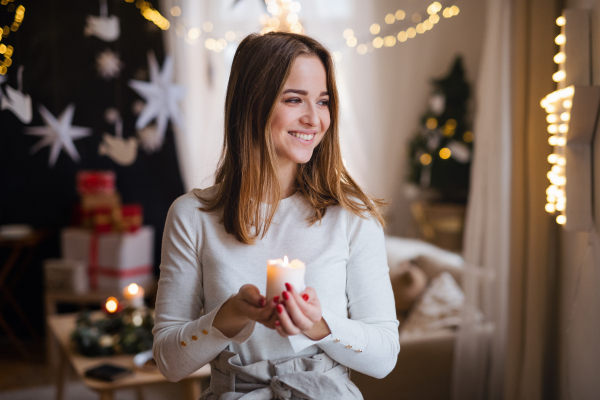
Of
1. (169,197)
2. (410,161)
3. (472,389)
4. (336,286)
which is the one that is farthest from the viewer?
(410,161)

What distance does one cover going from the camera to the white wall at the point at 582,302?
4.96 ft

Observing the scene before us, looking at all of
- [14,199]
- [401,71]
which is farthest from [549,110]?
[14,199]

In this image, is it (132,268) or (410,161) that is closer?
(132,268)

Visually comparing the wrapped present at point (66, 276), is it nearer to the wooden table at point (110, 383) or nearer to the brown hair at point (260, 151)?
the wooden table at point (110, 383)

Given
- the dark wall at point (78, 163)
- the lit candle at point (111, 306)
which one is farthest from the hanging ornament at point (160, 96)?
the dark wall at point (78, 163)

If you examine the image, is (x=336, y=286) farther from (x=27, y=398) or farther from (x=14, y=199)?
(x=14, y=199)

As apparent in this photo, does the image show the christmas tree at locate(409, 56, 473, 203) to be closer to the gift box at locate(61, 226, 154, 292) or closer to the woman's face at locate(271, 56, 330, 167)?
the gift box at locate(61, 226, 154, 292)

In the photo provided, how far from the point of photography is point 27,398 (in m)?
2.96

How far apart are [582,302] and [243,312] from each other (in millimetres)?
1252

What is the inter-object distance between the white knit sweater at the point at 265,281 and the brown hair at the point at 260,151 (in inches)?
1.2

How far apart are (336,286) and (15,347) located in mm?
3605

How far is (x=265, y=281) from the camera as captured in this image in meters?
1.14

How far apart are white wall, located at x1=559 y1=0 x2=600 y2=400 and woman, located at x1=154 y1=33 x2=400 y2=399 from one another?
0.78 m

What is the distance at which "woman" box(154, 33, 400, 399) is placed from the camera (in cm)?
108
